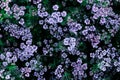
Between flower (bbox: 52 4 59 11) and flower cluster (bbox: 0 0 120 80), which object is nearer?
flower cluster (bbox: 0 0 120 80)

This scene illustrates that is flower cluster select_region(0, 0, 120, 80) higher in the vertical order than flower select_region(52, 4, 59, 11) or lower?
lower

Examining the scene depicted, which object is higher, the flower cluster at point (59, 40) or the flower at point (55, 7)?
the flower at point (55, 7)

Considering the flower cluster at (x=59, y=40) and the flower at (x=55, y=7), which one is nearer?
the flower cluster at (x=59, y=40)

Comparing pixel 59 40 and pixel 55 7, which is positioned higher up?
pixel 55 7

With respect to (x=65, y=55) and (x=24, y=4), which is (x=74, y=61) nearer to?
(x=65, y=55)

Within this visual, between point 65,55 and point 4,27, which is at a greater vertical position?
point 4,27

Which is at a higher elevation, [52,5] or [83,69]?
[52,5]

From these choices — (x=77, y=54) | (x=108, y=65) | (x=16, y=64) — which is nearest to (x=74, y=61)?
(x=77, y=54)

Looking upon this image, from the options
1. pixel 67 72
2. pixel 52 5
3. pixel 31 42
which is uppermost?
pixel 52 5

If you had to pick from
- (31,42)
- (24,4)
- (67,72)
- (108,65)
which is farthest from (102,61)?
(24,4)

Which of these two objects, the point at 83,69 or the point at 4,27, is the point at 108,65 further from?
the point at 4,27
